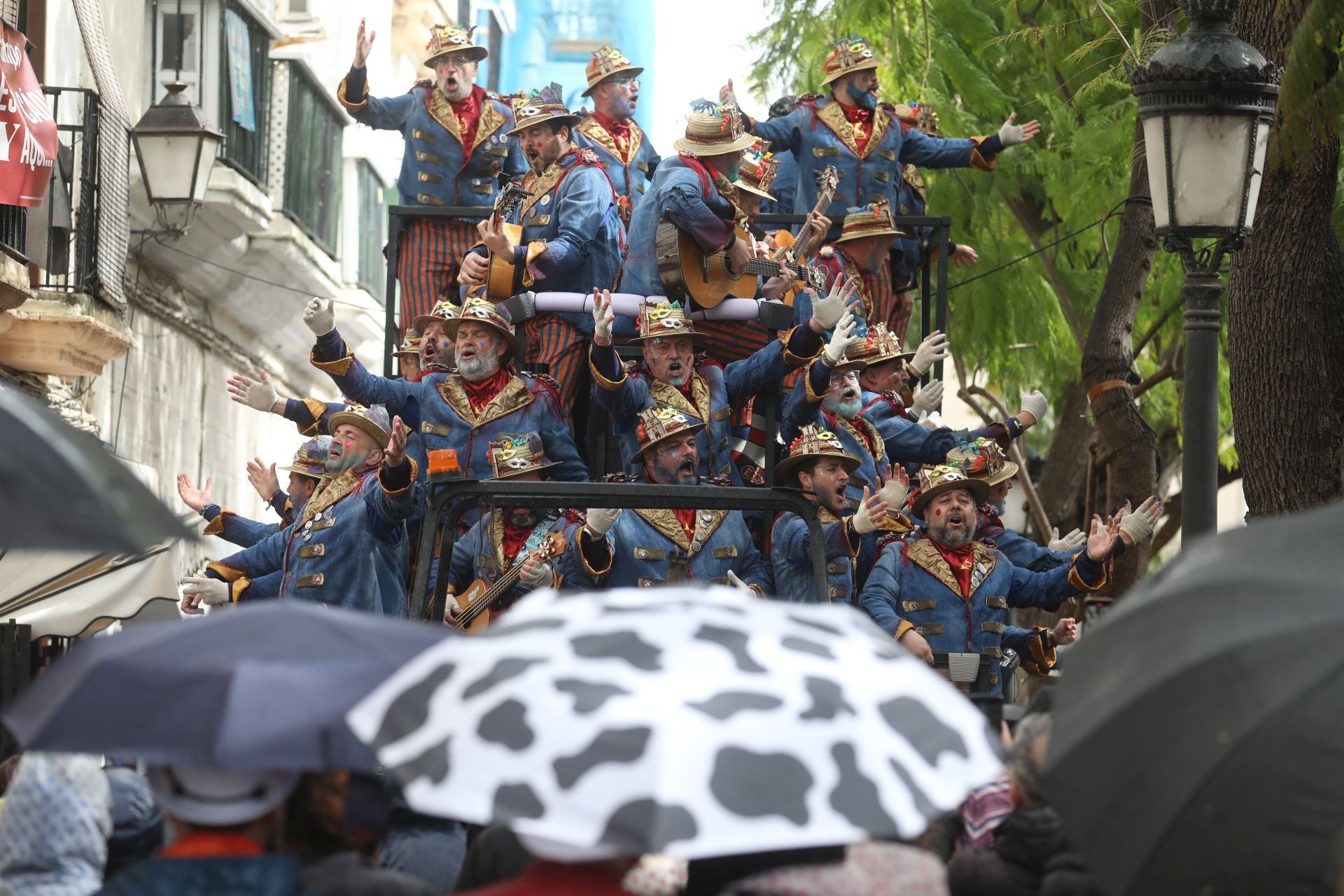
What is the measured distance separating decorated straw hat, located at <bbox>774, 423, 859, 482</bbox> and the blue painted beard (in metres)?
4.09

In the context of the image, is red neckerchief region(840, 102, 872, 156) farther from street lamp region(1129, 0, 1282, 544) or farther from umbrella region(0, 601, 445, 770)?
umbrella region(0, 601, 445, 770)

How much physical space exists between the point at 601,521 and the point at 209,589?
3.23 m

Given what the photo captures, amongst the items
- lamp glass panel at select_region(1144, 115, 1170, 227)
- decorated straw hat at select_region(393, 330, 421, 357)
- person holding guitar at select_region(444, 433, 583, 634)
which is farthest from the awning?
lamp glass panel at select_region(1144, 115, 1170, 227)

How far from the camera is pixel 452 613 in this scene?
31.4 ft

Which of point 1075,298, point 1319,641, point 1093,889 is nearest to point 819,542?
point 1093,889

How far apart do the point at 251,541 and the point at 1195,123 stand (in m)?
6.56

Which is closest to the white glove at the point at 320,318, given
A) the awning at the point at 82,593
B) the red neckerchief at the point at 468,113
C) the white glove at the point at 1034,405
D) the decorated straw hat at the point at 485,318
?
the decorated straw hat at the point at 485,318

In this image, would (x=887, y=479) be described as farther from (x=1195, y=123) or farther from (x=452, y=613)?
(x=1195, y=123)

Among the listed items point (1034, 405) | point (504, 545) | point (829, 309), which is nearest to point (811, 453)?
point (829, 309)

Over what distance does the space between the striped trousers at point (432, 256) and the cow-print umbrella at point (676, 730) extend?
27.5 ft

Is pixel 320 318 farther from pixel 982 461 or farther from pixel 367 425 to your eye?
pixel 982 461

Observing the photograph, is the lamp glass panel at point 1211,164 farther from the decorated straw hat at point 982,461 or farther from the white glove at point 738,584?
the decorated straw hat at point 982,461

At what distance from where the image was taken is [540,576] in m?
9.02

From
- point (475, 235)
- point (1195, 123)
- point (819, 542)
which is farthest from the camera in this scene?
point (475, 235)
